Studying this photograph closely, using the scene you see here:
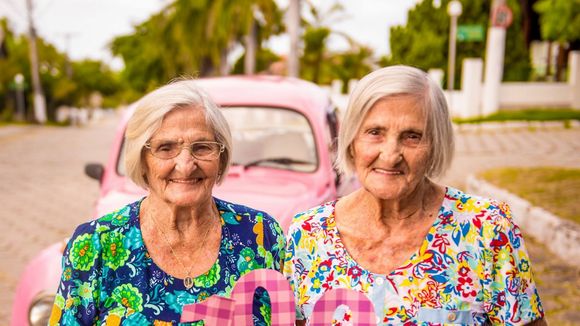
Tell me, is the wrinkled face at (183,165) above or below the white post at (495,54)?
below

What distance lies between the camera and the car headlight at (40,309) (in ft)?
9.75

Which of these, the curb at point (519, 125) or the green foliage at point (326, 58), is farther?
the green foliage at point (326, 58)

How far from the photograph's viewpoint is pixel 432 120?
1.90 meters

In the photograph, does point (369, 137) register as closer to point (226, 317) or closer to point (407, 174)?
point (407, 174)

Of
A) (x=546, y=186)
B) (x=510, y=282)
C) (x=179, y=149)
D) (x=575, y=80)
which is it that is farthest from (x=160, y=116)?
(x=575, y=80)

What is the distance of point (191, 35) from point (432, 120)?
3308 cm

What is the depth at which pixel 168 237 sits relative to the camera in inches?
83.3

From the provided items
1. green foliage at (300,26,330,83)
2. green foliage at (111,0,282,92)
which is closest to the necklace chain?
green foliage at (111,0,282,92)

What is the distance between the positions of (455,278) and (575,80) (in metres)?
20.1

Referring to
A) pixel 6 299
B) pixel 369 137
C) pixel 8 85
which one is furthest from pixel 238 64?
pixel 369 137

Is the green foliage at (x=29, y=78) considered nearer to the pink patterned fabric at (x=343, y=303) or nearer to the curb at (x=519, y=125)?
the curb at (x=519, y=125)

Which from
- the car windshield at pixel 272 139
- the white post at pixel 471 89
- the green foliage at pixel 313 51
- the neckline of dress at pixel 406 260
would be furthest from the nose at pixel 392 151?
the green foliage at pixel 313 51

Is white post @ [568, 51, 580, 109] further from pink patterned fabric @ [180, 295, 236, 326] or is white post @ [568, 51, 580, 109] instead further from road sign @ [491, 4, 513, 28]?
pink patterned fabric @ [180, 295, 236, 326]

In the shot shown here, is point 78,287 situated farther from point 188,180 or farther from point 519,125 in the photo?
point 519,125
